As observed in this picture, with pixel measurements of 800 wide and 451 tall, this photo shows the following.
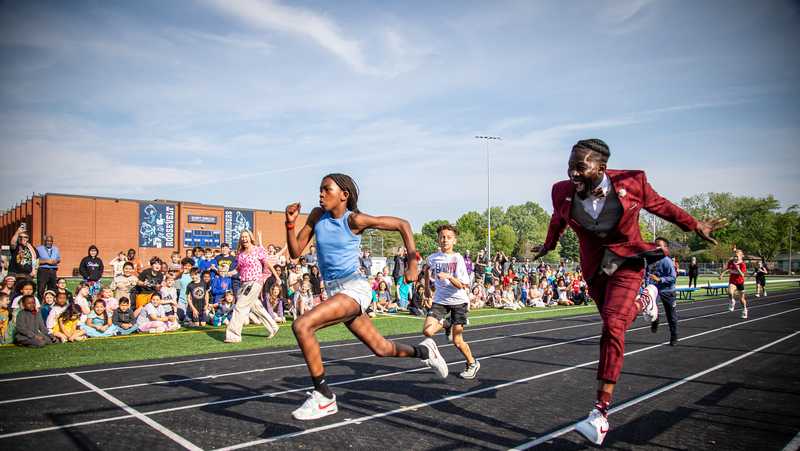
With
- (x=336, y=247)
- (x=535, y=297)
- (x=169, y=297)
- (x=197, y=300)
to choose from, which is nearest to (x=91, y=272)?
(x=169, y=297)

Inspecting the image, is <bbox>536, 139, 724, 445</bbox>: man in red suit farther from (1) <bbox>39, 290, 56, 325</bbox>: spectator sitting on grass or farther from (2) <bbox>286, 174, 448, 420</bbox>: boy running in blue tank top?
(1) <bbox>39, 290, 56, 325</bbox>: spectator sitting on grass

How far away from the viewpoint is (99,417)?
5086 mm

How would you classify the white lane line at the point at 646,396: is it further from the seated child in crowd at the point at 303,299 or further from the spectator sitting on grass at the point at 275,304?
the spectator sitting on grass at the point at 275,304

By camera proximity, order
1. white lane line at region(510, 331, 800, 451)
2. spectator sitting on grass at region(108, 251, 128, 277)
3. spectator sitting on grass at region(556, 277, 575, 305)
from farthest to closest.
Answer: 1. spectator sitting on grass at region(556, 277, 575, 305)
2. spectator sitting on grass at region(108, 251, 128, 277)
3. white lane line at region(510, 331, 800, 451)

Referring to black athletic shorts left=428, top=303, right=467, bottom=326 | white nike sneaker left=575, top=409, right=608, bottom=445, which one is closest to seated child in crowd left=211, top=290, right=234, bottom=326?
black athletic shorts left=428, top=303, right=467, bottom=326

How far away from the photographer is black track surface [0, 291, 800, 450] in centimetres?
449

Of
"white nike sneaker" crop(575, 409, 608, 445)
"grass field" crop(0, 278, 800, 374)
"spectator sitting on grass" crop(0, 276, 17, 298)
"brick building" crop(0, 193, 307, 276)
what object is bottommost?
"grass field" crop(0, 278, 800, 374)

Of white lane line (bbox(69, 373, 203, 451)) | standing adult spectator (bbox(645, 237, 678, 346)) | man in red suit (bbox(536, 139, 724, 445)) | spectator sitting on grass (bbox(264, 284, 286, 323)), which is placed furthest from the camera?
spectator sitting on grass (bbox(264, 284, 286, 323))

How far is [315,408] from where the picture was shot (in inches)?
177

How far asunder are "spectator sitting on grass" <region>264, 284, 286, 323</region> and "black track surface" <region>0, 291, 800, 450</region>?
5.86 metres

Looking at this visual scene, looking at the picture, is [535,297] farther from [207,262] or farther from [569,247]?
[569,247]

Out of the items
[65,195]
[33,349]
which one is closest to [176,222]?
[65,195]

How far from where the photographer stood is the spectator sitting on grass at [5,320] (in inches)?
398

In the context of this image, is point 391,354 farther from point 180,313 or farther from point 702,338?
point 180,313
